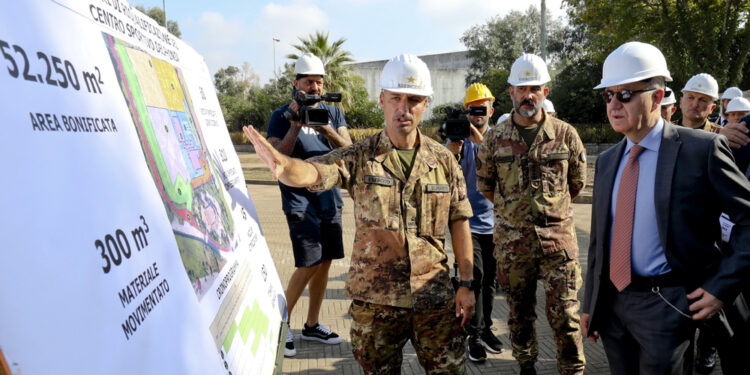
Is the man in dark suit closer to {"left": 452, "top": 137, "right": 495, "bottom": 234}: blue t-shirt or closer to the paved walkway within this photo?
the paved walkway

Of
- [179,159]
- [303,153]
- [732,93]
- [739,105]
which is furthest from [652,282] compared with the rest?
[732,93]

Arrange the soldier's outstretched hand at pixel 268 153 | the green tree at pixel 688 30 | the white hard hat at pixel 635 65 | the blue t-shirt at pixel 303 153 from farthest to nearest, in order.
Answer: the green tree at pixel 688 30 → the blue t-shirt at pixel 303 153 → the white hard hat at pixel 635 65 → the soldier's outstretched hand at pixel 268 153

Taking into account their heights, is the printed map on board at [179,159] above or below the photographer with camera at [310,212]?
above

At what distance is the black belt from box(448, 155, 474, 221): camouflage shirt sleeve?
803mm

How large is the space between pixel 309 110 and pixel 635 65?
163 cm

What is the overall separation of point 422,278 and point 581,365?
58.0 inches

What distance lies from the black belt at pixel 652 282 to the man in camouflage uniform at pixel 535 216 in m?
0.90

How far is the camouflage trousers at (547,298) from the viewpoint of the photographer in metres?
3.18

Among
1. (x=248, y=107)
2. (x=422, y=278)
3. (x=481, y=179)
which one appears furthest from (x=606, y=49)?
(x=248, y=107)

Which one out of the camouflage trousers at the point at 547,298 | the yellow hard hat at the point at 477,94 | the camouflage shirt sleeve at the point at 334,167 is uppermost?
the yellow hard hat at the point at 477,94

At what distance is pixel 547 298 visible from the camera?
329 centimetres

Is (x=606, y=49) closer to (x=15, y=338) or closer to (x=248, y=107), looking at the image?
(x=15, y=338)

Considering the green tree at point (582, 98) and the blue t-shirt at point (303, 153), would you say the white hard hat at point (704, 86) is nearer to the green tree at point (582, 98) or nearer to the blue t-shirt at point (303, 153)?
the blue t-shirt at point (303, 153)

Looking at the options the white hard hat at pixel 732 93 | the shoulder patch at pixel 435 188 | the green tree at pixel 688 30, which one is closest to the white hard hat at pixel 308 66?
the shoulder patch at pixel 435 188
